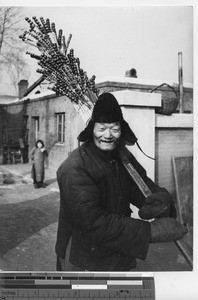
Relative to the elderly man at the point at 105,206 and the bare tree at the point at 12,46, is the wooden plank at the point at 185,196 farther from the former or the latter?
the bare tree at the point at 12,46

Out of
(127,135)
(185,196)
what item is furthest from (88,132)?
(185,196)

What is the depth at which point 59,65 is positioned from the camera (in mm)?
1971

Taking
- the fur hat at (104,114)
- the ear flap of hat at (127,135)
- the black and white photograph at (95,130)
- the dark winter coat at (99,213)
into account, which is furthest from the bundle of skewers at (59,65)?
the dark winter coat at (99,213)

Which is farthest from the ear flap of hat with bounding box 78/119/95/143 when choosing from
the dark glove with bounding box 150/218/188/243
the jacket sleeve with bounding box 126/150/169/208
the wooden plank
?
the wooden plank

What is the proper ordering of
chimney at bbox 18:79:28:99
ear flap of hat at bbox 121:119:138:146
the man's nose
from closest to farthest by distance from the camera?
1. the man's nose
2. ear flap of hat at bbox 121:119:138:146
3. chimney at bbox 18:79:28:99

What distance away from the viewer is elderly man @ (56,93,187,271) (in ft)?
5.46

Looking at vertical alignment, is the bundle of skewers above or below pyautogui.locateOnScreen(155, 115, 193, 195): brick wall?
above

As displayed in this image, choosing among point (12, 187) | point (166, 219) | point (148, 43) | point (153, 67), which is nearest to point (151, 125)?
point (153, 67)

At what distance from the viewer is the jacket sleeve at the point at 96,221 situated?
1.64 m

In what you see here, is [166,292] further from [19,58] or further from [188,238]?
[19,58]

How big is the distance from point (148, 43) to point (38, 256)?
5.43 feet

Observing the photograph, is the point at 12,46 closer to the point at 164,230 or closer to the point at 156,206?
the point at 156,206

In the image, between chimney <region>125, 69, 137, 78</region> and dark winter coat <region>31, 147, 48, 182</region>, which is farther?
chimney <region>125, 69, 137, 78</region>

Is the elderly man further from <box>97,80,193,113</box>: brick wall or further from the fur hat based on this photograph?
<box>97,80,193,113</box>: brick wall
